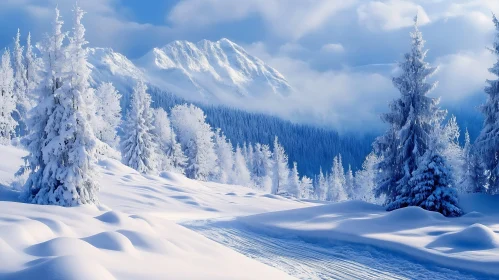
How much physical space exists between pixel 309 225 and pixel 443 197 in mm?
6855

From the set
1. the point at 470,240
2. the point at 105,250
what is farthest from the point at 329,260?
the point at 105,250

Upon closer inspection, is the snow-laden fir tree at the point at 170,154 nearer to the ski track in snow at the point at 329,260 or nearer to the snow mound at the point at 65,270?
the ski track in snow at the point at 329,260

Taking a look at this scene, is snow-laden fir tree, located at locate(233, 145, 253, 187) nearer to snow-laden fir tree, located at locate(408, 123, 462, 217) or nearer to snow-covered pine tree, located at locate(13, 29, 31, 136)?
snow-covered pine tree, located at locate(13, 29, 31, 136)

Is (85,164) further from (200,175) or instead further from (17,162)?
(200,175)

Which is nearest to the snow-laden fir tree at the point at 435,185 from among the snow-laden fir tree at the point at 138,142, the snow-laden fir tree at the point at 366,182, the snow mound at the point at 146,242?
the snow mound at the point at 146,242

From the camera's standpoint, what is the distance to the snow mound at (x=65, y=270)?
4.64 m

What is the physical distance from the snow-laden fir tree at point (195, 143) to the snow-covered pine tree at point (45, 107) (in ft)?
124

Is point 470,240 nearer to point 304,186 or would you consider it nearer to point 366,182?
point 366,182

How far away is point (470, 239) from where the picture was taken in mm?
10367

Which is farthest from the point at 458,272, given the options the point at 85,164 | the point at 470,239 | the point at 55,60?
the point at 55,60

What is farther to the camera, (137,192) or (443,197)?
(137,192)

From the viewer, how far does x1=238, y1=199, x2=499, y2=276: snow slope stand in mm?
9508

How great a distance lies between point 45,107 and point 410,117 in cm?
1718

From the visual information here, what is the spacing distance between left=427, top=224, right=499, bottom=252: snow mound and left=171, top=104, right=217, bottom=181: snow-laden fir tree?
4343cm
